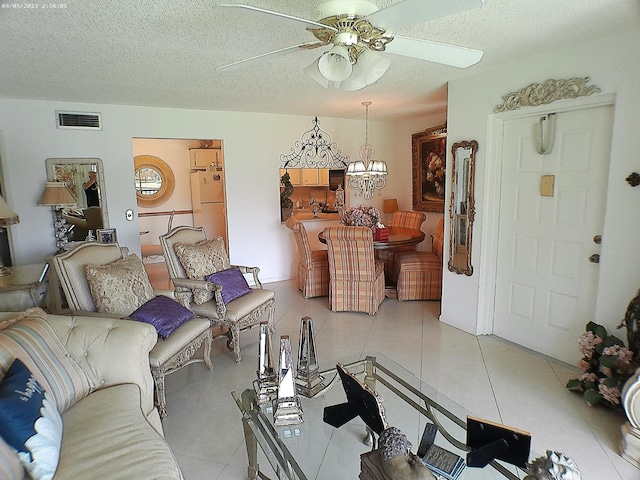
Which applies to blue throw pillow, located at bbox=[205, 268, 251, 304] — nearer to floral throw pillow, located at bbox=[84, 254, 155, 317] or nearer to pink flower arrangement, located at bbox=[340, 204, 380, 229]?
floral throw pillow, located at bbox=[84, 254, 155, 317]

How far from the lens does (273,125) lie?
5273 millimetres

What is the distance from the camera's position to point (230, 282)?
10.9 feet

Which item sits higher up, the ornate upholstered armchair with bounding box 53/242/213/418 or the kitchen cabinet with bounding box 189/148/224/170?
the kitchen cabinet with bounding box 189/148/224/170

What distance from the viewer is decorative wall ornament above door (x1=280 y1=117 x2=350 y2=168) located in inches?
217

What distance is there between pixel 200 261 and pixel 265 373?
66.3 inches

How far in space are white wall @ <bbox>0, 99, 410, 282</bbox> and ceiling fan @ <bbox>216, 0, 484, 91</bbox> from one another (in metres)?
3.12

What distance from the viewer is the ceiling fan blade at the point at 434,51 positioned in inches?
68.1

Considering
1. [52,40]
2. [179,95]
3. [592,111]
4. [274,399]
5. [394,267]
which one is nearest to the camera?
[274,399]

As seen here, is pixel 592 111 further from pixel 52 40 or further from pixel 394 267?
pixel 52 40

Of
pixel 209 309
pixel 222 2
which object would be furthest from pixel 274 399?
pixel 222 2

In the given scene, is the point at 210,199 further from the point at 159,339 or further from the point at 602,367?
the point at 602,367

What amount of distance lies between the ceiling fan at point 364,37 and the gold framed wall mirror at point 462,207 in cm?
173

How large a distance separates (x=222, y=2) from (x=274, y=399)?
2006mm

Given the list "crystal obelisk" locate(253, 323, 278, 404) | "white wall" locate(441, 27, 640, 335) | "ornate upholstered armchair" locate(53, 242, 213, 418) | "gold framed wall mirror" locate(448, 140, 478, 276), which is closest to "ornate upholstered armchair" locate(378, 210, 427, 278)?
"gold framed wall mirror" locate(448, 140, 478, 276)
